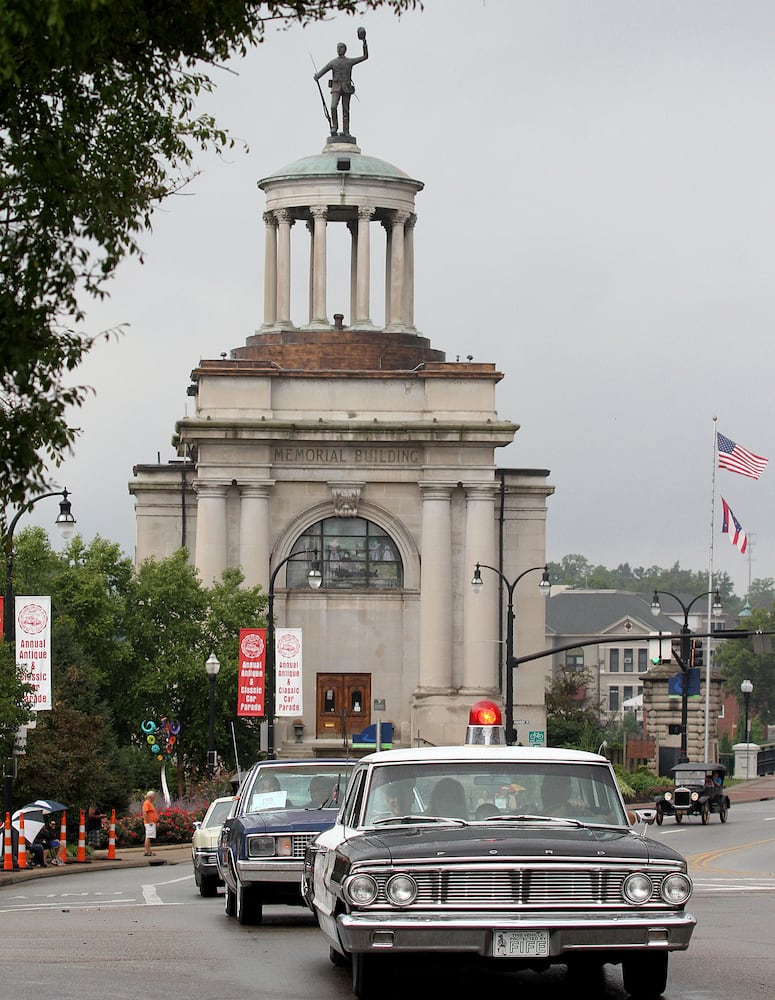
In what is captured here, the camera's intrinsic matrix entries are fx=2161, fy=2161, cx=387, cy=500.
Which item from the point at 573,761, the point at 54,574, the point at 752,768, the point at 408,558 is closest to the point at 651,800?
the point at 408,558

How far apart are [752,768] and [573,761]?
8655 cm

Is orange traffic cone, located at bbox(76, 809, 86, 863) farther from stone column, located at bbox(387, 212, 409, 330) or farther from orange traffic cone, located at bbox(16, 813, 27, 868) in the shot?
stone column, located at bbox(387, 212, 409, 330)

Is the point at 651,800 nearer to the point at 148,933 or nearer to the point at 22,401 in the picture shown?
the point at 148,933

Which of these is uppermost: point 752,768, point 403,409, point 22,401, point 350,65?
point 350,65

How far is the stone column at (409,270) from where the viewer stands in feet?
271

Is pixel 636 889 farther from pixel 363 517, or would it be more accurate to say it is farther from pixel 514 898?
pixel 363 517

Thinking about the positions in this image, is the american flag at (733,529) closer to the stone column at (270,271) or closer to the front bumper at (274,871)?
the stone column at (270,271)

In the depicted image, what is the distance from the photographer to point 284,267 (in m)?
82.1

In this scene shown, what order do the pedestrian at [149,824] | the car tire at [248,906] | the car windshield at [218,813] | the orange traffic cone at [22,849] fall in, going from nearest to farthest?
the car tire at [248,906]
the car windshield at [218,813]
the orange traffic cone at [22,849]
the pedestrian at [149,824]

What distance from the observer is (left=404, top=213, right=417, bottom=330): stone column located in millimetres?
82750

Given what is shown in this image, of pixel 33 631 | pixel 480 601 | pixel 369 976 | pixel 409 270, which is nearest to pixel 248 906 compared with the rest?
pixel 369 976

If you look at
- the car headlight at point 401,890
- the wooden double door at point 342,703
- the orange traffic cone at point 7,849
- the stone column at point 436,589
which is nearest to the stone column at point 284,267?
the stone column at point 436,589

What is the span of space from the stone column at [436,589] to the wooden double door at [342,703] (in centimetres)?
232

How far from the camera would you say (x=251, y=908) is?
840 inches
